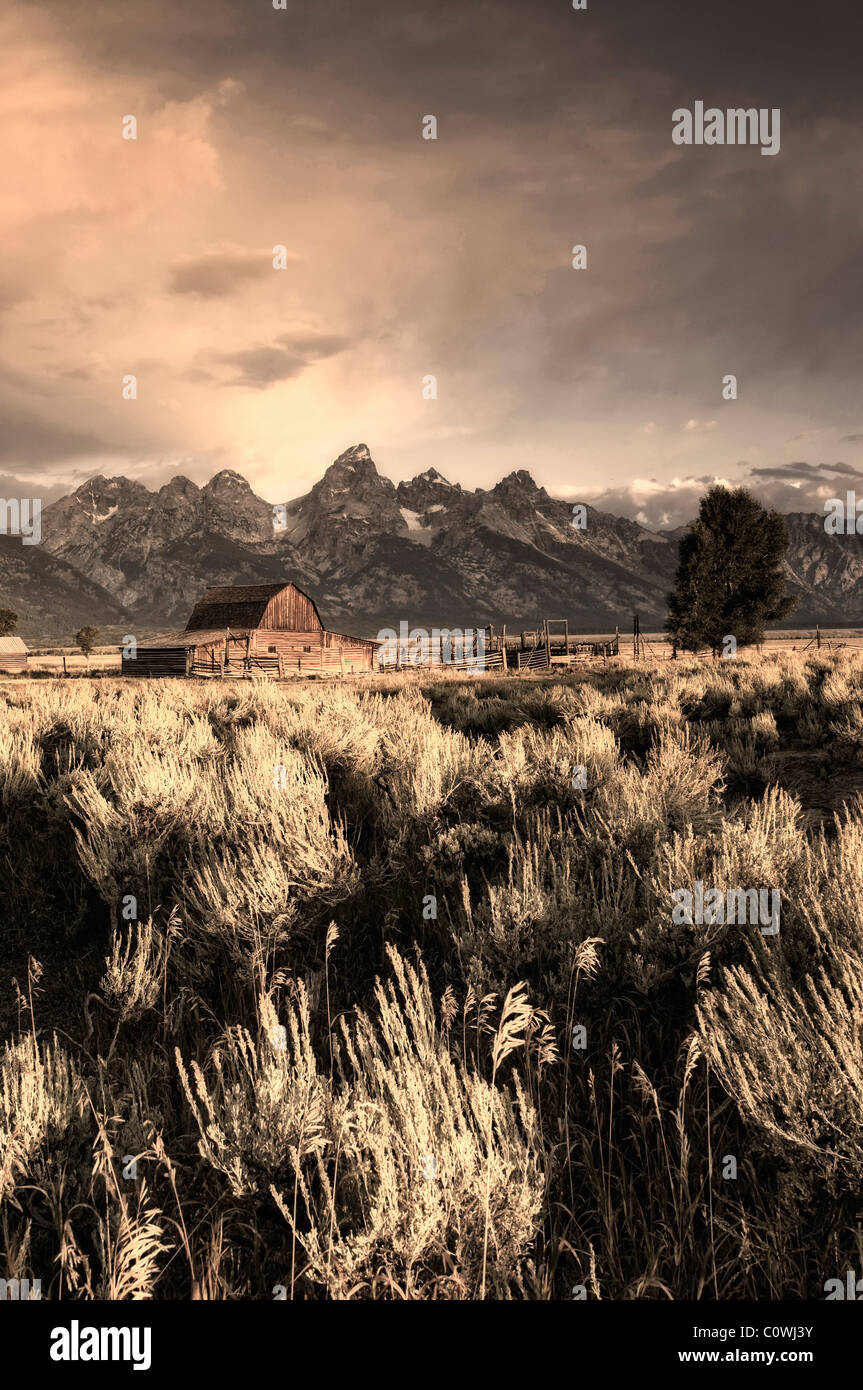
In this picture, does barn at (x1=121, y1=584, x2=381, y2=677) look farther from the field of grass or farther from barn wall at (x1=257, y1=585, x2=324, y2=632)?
the field of grass

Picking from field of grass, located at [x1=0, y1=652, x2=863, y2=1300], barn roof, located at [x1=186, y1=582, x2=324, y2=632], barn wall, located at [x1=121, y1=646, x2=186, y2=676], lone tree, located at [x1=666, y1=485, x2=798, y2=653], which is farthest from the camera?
barn roof, located at [x1=186, y1=582, x2=324, y2=632]

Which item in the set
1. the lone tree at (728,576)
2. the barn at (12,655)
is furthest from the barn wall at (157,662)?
the barn at (12,655)

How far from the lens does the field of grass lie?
1.98 m

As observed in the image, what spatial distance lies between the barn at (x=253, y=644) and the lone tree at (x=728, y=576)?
2496 cm

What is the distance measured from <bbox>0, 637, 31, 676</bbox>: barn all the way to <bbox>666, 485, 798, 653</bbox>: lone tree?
228 feet

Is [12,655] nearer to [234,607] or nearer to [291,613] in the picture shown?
[234,607]

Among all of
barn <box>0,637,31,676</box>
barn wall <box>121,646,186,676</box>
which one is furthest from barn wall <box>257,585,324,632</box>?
barn <box>0,637,31,676</box>

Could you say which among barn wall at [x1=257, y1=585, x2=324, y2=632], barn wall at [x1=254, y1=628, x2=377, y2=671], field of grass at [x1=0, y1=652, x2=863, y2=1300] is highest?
barn wall at [x1=257, y1=585, x2=324, y2=632]

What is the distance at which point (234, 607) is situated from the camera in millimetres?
55969

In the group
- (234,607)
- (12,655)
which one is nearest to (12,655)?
(12,655)

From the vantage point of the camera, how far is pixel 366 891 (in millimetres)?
4512

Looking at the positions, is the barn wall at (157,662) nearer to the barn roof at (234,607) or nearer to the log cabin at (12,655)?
the barn roof at (234,607)
